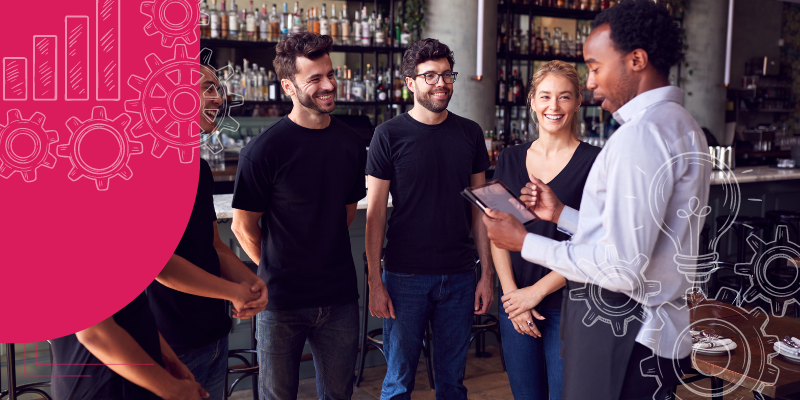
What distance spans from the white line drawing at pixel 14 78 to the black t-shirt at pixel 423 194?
3.85 ft


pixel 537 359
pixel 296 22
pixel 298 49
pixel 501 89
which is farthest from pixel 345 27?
pixel 537 359

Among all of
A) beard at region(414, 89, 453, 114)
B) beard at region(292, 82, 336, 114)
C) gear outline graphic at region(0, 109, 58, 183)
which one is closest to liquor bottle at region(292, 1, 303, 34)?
beard at region(414, 89, 453, 114)

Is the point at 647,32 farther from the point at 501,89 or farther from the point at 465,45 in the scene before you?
the point at 501,89

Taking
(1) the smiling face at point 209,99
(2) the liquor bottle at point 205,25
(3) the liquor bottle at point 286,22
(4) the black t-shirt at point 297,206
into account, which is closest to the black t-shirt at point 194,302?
(1) the smiling face at point 209,99

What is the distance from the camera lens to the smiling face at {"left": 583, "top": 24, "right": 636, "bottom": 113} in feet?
4.11

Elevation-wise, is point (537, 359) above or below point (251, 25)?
below

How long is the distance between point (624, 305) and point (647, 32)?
1.86 feet

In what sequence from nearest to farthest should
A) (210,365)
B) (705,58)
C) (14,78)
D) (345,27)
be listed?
1. (14,78)
2. (210,365)
3. (345,27)
4. (705,58)

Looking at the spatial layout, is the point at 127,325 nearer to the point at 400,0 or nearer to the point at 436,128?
the point at 436,128

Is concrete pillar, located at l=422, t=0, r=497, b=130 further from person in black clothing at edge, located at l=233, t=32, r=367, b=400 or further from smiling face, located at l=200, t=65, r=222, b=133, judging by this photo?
smiling face, located at l=200, t=65, r=222, b=133

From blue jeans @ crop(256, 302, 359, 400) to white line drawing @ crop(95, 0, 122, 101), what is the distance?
34.7 inches

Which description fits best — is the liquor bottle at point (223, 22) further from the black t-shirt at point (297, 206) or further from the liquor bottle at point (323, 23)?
the black t-shirt at point (297, 206)

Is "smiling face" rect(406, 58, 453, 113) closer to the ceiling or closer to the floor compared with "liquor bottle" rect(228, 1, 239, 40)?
closer to the floor

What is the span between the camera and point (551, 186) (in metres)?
1.96
